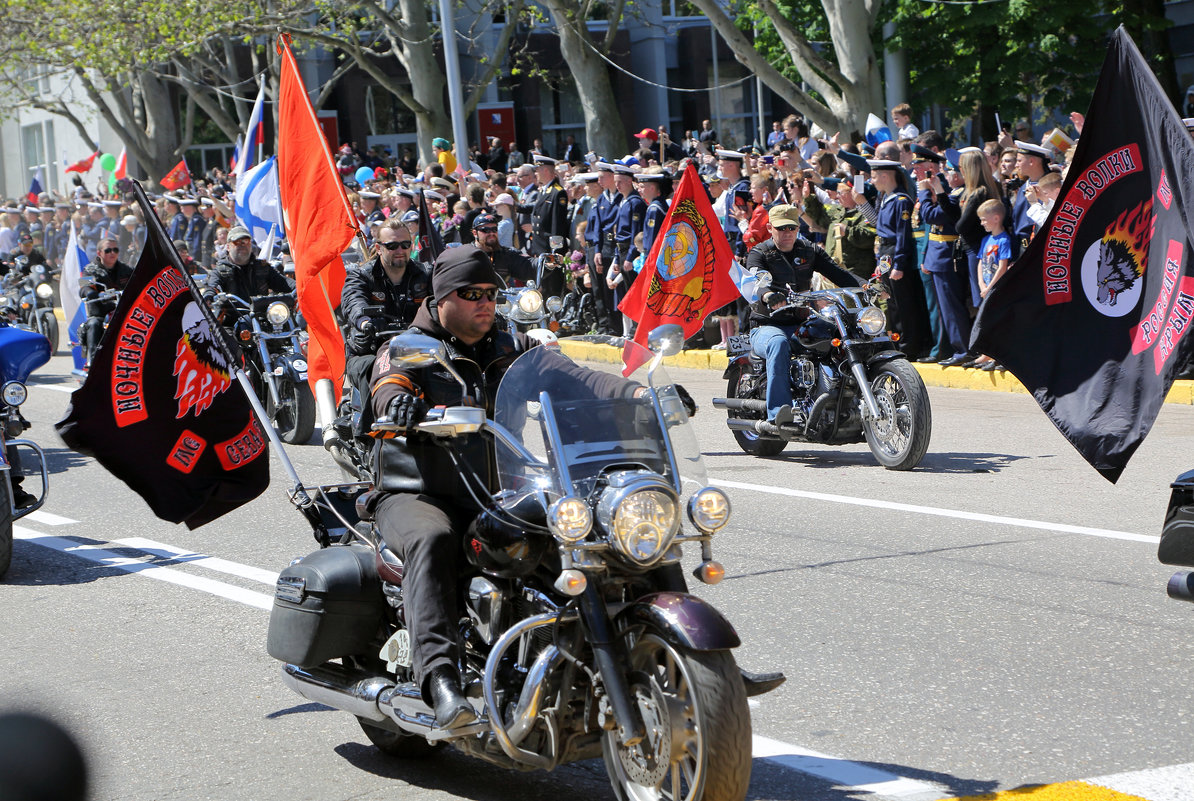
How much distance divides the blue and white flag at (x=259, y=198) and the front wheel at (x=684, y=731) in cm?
1164

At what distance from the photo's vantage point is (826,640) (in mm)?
6422

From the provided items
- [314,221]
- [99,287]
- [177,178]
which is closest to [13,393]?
[314,221]

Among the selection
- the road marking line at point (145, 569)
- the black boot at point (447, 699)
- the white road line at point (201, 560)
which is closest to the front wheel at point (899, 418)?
the white road line at point (201, 560)

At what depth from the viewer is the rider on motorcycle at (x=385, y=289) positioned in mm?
10461

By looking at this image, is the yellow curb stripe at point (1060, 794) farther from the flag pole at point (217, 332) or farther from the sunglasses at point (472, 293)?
the flag pole at point (217, 332)

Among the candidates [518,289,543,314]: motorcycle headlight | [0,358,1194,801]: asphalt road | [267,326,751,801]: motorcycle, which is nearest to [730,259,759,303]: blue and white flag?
[0,358,1194,801]: asphalt road

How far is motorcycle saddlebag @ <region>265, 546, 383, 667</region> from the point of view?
501cm

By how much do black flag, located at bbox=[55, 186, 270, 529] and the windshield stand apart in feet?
5.86

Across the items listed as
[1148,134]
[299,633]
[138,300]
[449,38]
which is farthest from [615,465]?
[449,38]

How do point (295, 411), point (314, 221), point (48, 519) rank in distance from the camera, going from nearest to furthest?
point (314, 221) → point (48, 519) → point (295, 411)

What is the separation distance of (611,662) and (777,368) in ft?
23.4

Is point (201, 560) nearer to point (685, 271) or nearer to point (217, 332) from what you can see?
point (217, 332)

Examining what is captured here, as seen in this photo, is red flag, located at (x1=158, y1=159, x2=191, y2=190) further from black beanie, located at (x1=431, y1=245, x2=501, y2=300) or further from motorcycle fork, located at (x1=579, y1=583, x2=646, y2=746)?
motorcycle fork, located at (x1=579, y1=583, x2=646, y2=746)

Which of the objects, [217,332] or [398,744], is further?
[217,332]
